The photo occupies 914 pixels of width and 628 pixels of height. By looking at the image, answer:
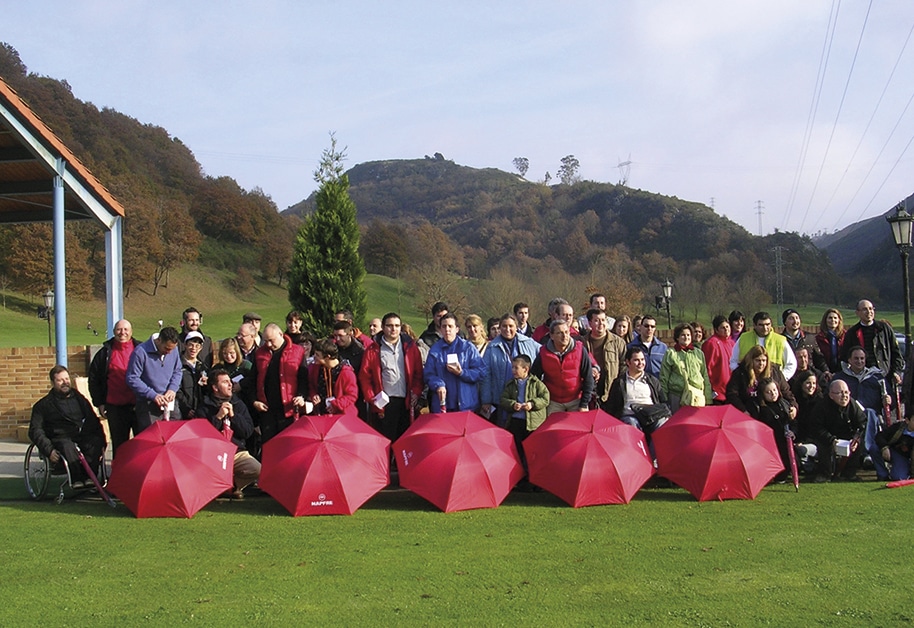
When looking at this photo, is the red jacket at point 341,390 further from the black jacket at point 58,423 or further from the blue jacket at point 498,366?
the black jacket at point 58,423

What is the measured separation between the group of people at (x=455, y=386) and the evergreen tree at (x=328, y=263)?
27.7ft

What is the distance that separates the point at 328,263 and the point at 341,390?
32.5 feet

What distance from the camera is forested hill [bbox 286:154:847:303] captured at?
85.1 metres

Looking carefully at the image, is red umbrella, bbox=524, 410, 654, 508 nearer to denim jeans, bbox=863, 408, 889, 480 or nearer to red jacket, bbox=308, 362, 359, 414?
red jacket, bbox=308, 362, 359, 414

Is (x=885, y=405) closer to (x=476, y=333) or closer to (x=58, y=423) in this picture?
(x=476, y=333)

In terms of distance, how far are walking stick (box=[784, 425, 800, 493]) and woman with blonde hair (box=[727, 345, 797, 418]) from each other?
0.28m

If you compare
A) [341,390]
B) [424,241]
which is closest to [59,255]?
[341,390]

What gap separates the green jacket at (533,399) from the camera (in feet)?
26.3

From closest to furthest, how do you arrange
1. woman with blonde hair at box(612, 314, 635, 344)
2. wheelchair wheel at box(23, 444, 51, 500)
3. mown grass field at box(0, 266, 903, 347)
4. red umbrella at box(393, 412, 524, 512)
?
1. red umbrella at box(393, 412, 524, 512)
2. wheelchair wheel at box(23, 444, 51, 500)
3. woman with blonde hair at box(612, 314, 635, 344)
4. mown grass field at box(0, 266, 903, 347)

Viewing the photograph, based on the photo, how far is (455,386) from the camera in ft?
27.6

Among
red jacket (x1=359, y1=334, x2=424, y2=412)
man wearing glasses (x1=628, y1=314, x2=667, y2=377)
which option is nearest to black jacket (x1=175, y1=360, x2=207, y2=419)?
red jacket (x1=359, y1=334, x2=424, y2=412)

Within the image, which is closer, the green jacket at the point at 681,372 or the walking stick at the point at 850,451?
the walking stick at the point at 850,451

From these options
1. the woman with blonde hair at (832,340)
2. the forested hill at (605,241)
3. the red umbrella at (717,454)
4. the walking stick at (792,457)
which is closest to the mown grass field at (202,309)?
the forested hill at (605,241)

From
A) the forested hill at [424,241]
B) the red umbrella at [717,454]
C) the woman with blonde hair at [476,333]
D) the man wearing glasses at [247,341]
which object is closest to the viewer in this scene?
the red umbrella at [717,454]
